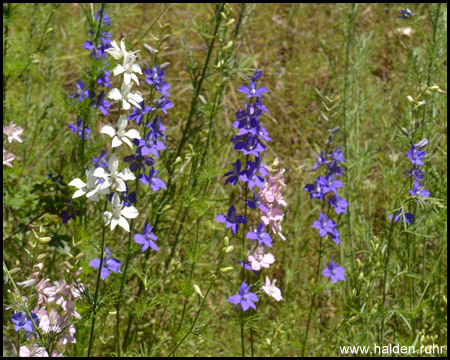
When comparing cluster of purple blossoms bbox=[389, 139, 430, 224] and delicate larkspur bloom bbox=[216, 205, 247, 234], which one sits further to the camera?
cluster of purple blossoms bbox=[389, 139, 430, 224]

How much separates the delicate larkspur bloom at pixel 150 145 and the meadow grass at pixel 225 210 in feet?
0.58

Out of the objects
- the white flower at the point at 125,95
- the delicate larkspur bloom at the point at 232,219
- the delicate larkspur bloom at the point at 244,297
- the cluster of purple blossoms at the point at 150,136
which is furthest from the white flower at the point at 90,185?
the delicate larkspur bloom at the point at 244,297

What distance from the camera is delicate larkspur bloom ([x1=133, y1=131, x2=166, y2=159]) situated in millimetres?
1969

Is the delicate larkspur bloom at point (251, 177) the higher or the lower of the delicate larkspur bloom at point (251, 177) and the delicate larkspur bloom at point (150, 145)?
the lower

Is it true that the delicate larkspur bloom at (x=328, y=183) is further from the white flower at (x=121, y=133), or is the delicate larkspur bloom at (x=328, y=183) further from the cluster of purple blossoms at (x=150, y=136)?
the white flower at (x=121, y=133)

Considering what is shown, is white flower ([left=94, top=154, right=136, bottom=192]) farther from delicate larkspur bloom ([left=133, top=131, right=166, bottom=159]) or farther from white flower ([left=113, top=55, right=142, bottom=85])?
delicate larkspur bloom ([left=133, top=131, right=166, bottom=159])

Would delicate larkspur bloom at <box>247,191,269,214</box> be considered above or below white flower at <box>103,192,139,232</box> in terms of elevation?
above

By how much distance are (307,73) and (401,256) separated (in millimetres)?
3112

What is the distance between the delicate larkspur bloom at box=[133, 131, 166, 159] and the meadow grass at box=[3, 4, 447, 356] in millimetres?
178

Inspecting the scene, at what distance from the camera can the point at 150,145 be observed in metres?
2.03

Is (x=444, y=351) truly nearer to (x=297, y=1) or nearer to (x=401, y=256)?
(x=401, y=256)

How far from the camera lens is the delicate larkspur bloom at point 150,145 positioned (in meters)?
1.97

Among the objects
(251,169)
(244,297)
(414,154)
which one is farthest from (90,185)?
(414,154)

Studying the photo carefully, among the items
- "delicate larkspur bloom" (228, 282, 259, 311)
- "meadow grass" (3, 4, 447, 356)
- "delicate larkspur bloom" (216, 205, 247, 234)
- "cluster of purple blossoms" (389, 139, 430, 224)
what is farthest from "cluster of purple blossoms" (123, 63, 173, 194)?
"cluster of purple blossoms" (389, 139, 430, 224)
